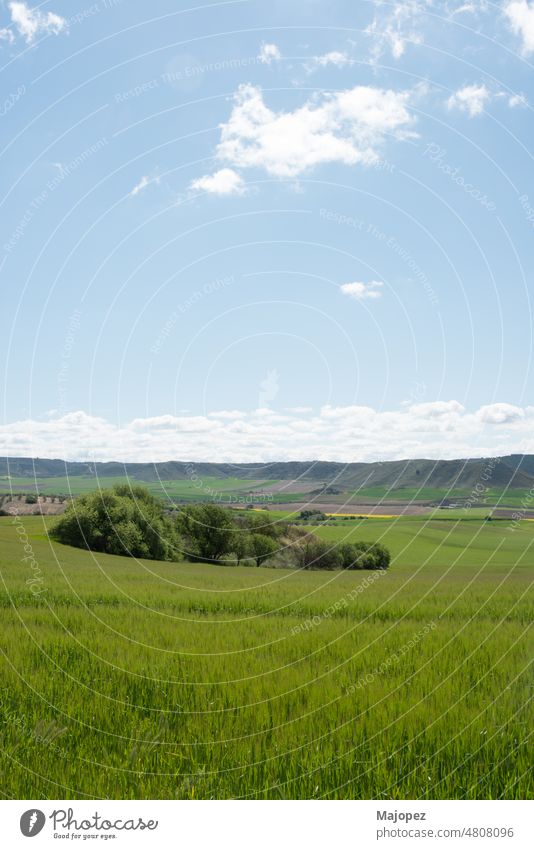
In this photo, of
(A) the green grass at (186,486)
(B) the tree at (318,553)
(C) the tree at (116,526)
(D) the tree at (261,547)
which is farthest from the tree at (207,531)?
(B) the tree at (318,553)

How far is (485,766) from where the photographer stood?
5.32 meters

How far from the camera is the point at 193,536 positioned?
265 feet

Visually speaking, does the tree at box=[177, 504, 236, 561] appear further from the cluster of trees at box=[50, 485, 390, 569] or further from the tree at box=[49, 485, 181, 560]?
the tree at box=[49, 485, 181, 560]

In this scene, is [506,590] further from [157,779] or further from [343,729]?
[157,779]

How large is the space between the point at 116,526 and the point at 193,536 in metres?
18.0

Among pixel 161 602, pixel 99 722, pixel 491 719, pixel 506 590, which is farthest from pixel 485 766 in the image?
pixel 506 590

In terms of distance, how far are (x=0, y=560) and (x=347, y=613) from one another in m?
25.2

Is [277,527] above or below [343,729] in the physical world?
below

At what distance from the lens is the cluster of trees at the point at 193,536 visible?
211 feet

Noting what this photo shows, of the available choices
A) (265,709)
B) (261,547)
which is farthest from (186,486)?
(265,709)

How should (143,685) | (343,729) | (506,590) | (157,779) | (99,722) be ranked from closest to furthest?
(157,779)
(343,729)
(99,722)
(143,685)
(506,590)

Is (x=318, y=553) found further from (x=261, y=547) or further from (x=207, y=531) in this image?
(x=207, y=531)

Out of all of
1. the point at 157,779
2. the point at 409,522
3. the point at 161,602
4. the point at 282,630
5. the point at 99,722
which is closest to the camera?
the point at 157,779

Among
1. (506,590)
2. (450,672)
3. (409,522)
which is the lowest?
(409,522)
